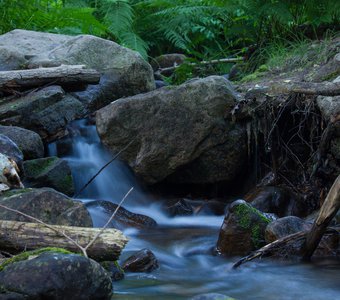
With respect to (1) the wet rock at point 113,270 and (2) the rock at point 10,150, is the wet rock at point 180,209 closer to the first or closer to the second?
(2) the rock at point 10,150

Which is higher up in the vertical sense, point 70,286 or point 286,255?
point 70,286

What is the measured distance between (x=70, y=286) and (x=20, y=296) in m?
0.26

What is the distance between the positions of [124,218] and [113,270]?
179 centimetres

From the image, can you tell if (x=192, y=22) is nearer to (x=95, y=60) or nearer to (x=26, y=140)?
(x=95, y=60)

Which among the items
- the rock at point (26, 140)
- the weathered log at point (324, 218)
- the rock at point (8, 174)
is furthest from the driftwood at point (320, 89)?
the rock at point (26, 140)

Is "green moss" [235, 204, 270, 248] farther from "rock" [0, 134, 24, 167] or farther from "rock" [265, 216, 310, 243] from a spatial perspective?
"rock" [0, 134, 24, 167]

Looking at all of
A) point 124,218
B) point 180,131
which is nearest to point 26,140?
point 124,218

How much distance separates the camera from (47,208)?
4.59 meters

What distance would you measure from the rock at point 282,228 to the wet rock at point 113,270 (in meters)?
1.21

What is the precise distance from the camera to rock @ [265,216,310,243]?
15.9 ft

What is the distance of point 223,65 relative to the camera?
10.1 metres

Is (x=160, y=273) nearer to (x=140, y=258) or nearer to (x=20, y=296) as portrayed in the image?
(x=140, y=258)

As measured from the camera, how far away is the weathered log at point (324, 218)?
13.8 ft

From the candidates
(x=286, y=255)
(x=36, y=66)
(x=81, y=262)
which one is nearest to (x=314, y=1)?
(x=36, y=66)
